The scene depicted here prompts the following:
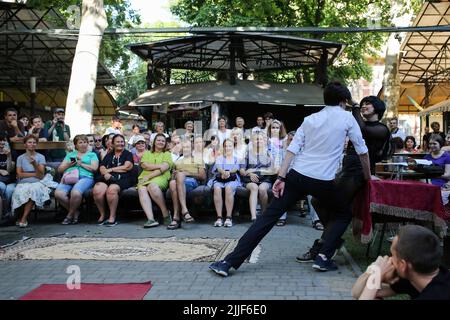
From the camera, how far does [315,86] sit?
17.3m

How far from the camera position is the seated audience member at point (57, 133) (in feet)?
35.7

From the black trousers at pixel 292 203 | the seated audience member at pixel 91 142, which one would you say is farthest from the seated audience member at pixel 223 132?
the black trousers at pixel 292 203

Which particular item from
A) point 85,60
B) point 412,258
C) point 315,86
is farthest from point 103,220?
point 315,86

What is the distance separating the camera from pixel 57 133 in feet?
37.1

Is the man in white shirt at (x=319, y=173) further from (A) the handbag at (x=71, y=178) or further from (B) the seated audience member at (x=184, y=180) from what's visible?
(A) the handbag at (x=71, y=178)

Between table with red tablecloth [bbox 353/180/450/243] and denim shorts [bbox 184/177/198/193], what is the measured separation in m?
3.78

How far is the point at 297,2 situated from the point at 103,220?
17.4 metres

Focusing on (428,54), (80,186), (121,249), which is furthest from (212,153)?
(428,54)

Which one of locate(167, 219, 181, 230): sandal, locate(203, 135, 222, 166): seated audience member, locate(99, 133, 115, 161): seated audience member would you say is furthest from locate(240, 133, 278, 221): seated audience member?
locate(99, 133, 115, 161): seated audience member

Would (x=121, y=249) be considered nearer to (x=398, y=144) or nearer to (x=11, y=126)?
(x=11, y=126)

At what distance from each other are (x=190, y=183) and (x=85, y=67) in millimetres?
4665

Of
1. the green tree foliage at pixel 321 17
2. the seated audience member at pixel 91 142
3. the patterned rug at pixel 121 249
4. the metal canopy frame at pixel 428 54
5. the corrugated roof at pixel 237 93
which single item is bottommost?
the patterned rug at pixel 121 249

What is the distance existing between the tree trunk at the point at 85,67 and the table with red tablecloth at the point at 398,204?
7849 millimetres
